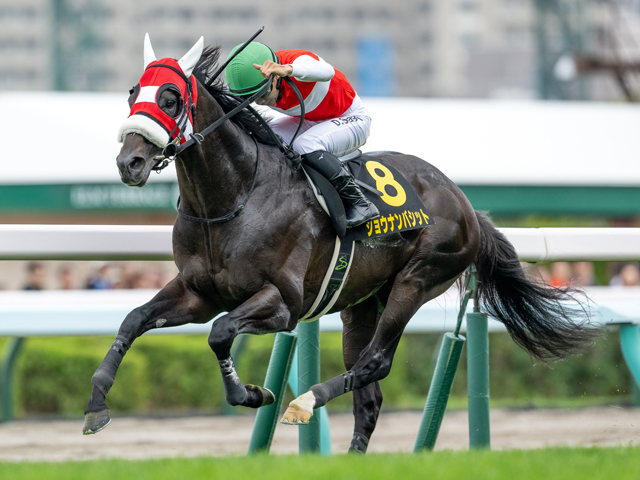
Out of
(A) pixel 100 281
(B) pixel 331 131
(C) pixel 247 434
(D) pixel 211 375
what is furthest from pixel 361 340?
(A) pixel 100 281

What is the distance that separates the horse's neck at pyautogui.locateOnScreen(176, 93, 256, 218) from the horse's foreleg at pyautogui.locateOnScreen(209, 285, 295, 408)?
41cm

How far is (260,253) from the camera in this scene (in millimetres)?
3500

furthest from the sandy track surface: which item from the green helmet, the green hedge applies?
the green helmet

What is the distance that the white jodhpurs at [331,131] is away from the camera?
3811 millimetres

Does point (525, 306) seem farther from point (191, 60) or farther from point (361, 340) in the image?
point (191, 60)

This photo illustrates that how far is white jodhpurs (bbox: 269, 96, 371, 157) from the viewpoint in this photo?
12.5 ft

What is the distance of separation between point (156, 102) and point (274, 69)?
51 centimetres

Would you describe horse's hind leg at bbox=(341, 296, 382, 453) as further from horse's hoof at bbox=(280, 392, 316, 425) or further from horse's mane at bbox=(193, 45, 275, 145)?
horse's mane at bbox=(193, 45, 275, 145)

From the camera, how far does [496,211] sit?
1049 cm

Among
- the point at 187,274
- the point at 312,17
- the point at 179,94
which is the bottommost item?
the point at 312,17

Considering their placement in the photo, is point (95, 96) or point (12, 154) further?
point (95, 96)

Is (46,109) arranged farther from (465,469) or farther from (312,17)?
(312,17)

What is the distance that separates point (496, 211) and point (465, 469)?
8087 millimetres

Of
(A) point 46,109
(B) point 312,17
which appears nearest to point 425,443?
(A) point 46,109
